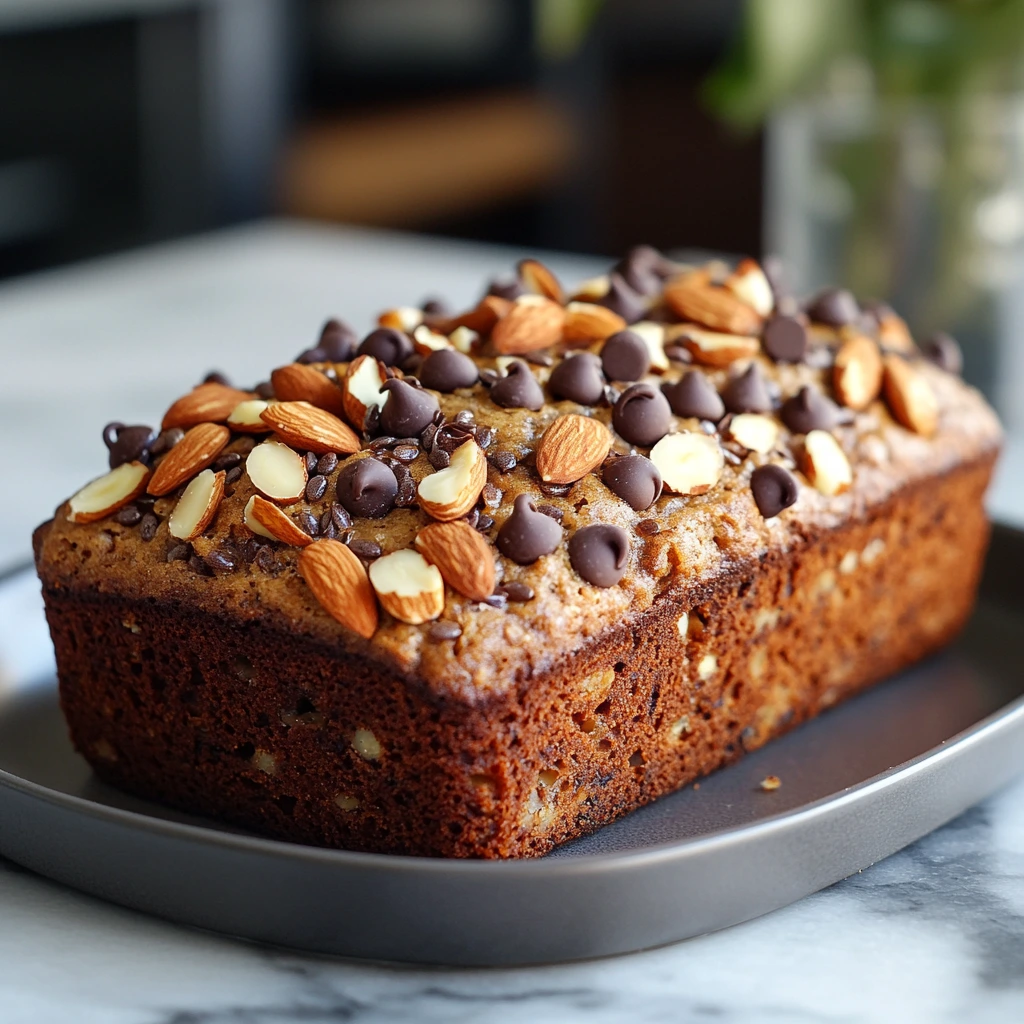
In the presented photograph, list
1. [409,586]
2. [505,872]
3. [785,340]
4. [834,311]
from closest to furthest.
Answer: [505,872], [409,586], [785,340], [834,311]

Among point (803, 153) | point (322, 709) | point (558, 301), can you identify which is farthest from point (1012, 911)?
point (803, 153)

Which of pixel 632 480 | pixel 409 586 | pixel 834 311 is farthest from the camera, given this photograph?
pixel 834 311

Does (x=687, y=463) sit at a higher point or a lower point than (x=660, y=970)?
higher

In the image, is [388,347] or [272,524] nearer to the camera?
[272,524]

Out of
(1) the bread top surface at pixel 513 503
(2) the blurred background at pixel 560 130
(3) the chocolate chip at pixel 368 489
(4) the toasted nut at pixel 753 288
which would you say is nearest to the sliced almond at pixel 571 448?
(1) the bread top surface at pixel 513 503

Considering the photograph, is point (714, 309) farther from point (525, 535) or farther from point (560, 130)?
point (560, 130)

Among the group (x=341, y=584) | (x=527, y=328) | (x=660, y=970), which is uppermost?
(x=527, y=328)

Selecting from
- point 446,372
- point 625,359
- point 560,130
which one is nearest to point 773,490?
point 625,359
